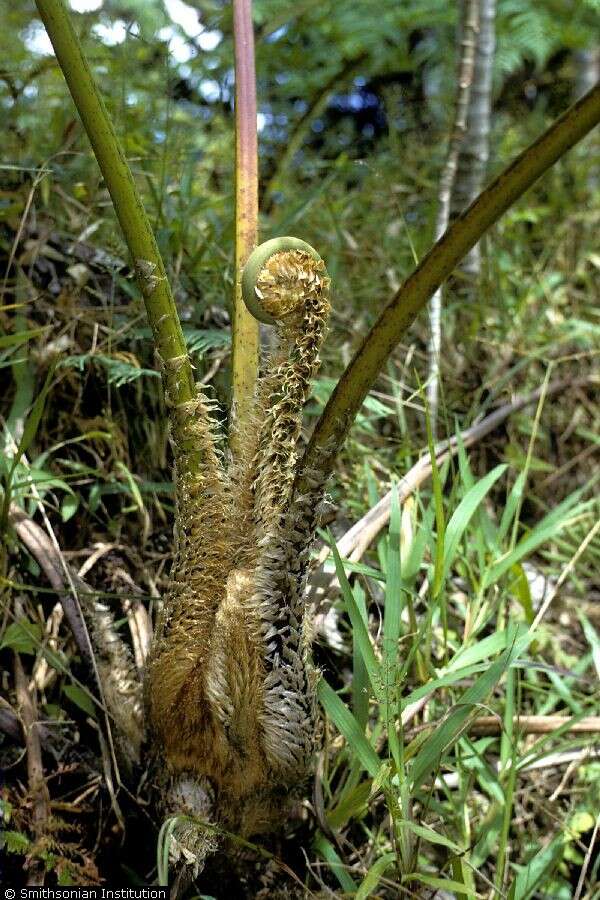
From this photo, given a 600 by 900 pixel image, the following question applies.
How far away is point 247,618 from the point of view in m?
1.00

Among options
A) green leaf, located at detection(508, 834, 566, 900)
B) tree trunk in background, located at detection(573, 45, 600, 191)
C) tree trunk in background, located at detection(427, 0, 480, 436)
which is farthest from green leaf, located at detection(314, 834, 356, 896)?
tree trunk in background, located at detection(573, 45, 600, 191)

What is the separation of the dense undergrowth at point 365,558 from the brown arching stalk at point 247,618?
101 mm

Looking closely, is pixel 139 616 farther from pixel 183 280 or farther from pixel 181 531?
pixel 183 280

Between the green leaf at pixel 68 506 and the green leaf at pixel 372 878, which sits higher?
the green leaf at pixel 68 506

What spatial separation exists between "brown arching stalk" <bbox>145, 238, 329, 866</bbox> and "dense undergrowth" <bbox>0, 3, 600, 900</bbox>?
0.10 meters

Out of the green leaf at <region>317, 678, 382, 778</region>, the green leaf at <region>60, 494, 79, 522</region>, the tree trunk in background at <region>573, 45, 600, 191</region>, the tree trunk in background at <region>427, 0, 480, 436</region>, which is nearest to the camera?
the green leaf at <region>317, 678, 382, 778</region>

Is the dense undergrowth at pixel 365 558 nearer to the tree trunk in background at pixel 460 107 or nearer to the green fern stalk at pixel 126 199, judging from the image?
the tree trunk in background at pixel 460 107

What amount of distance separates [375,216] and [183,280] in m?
0.93

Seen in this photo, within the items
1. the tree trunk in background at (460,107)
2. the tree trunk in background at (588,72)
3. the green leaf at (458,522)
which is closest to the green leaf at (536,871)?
the green leaf at (458,522)

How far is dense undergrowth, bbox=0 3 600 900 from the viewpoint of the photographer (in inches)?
44.9

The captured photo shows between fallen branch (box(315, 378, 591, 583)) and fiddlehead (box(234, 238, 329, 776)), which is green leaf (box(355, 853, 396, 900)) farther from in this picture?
fallen branch (box(315, 378, 591, 583))

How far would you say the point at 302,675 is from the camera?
3.37ft

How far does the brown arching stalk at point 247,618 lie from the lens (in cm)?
100

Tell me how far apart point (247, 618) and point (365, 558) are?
62cm
